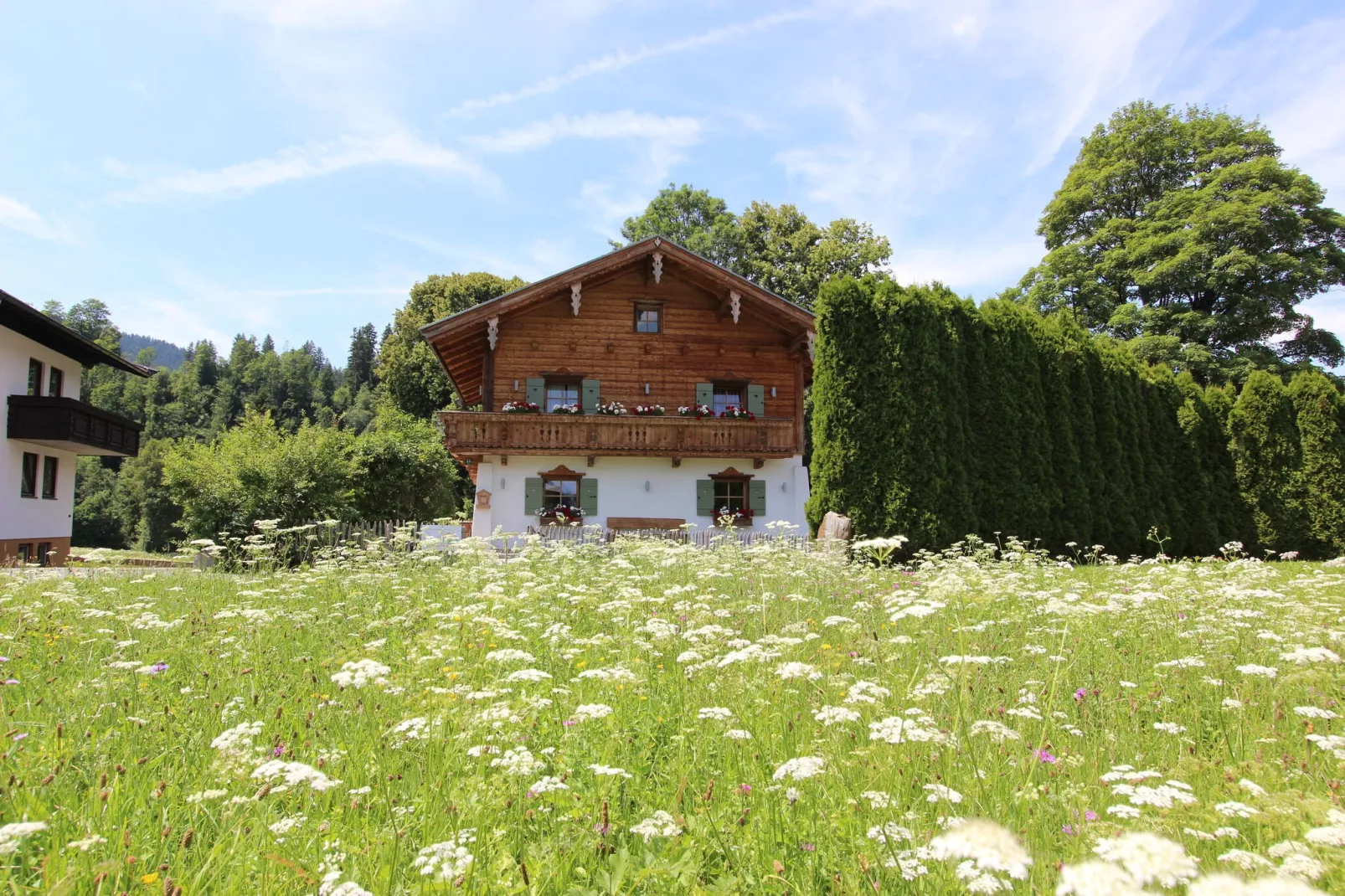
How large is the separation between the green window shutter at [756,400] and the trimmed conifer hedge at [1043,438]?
17.4 feet

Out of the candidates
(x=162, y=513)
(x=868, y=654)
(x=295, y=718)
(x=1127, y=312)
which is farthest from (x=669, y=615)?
(x=162, y=513)

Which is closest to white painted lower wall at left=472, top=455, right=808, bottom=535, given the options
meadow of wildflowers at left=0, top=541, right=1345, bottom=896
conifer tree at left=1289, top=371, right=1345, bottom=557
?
conifer tree at left=1289, top=371, right=1345, bottom=557

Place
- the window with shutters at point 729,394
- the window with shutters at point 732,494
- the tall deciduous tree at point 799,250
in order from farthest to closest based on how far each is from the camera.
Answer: the tall deciduous tree at point 799,250
the window with shutters at point 729,394
the window with shutters at point 732,494

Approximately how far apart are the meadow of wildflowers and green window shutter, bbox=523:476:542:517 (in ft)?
47.4

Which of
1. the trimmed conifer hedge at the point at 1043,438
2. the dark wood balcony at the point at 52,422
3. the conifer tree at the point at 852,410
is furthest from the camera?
the dark wood balcony at the point at 52,422

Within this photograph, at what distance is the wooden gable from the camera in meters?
22.0

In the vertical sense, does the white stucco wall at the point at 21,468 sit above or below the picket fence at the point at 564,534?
above

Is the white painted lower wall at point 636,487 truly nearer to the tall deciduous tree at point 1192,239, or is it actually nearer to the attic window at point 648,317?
the attic window at point 648,317

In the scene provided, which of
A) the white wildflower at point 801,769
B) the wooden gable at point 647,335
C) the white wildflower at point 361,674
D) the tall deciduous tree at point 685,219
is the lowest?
the white wildflower at point 801,769

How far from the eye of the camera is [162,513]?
2219 inches

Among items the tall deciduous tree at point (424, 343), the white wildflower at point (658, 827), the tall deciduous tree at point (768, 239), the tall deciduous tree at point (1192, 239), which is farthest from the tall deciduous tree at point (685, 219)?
the white wildflower at point (658, 827)

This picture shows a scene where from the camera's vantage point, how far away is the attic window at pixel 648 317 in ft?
76.1

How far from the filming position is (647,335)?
23031 millimetres

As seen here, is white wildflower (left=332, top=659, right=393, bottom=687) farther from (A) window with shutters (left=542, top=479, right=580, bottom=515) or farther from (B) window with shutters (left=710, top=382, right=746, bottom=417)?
(B) window with shutters (left=710, top=382, right=746, bottom=417)
